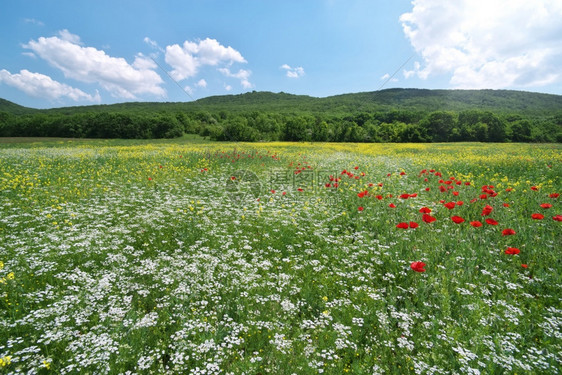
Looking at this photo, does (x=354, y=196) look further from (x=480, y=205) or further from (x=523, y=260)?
(x=523, y=260)

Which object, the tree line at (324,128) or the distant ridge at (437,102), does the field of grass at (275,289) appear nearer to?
the tree line at (324,128)

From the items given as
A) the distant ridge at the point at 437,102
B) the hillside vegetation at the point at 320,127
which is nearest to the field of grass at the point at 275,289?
the hillside vegetation at the point at 320,127

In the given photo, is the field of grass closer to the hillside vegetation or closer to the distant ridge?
the hillside vegetation

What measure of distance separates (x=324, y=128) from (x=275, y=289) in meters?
62.5

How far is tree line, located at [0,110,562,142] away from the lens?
2148 inches

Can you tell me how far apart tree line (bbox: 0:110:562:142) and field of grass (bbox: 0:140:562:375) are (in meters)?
49.2

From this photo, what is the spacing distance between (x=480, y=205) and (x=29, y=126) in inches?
3731

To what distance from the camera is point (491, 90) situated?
134 m

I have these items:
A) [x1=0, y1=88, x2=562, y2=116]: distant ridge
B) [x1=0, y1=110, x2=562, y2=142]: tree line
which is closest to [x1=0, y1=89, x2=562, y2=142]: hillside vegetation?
[x1=0, y1=110, x2=562, y2=142]: tree line

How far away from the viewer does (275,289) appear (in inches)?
156

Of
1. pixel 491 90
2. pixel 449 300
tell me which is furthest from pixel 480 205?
pixel 491 90

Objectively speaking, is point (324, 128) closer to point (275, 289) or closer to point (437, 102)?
point (275, 289)

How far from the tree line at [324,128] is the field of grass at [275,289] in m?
49.2

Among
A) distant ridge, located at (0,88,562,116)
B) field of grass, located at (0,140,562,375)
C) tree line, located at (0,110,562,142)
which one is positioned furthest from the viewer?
distant ridge, located at (0,88,562,116)
